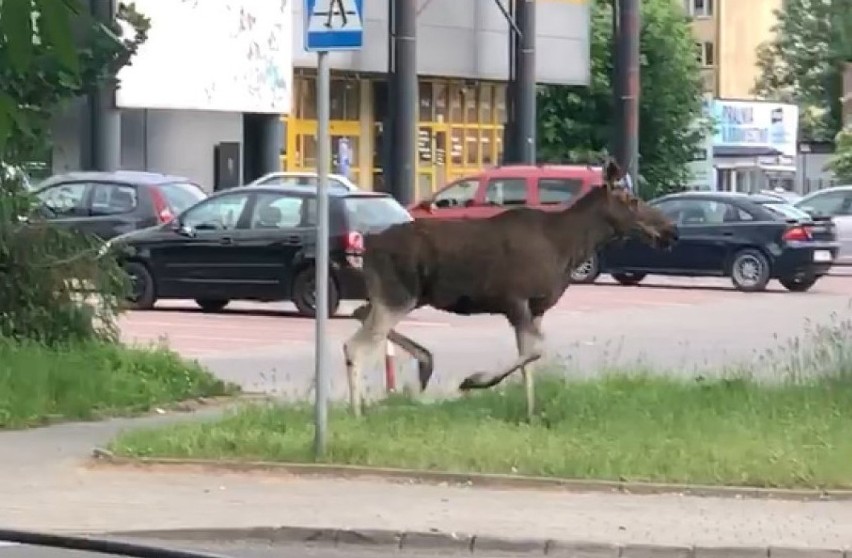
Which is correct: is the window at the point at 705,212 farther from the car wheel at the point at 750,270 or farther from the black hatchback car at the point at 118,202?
the black hatchback car at the point at 118,202

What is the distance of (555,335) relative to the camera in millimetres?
23234

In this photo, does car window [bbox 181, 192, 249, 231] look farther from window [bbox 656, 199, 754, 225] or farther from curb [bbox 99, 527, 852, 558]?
curb [bbox 99, 527, 852, 558]

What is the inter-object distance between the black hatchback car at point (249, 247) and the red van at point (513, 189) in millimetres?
6330

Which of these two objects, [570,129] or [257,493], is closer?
[257,493]

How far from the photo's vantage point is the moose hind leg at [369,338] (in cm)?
1391

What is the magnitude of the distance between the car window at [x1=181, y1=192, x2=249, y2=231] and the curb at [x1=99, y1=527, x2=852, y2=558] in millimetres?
15156

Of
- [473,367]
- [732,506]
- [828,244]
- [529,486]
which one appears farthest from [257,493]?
[828,244]

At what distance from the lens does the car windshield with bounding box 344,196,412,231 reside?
24.0 metres

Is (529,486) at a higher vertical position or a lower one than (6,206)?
lower

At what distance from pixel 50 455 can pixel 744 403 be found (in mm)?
4845

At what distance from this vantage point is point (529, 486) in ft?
36.9

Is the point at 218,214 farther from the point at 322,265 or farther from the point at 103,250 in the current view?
the point at 322,265

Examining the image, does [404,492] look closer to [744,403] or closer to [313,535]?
[313,535]

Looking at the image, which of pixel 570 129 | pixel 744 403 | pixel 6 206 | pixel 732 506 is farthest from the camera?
pixel 570 129
